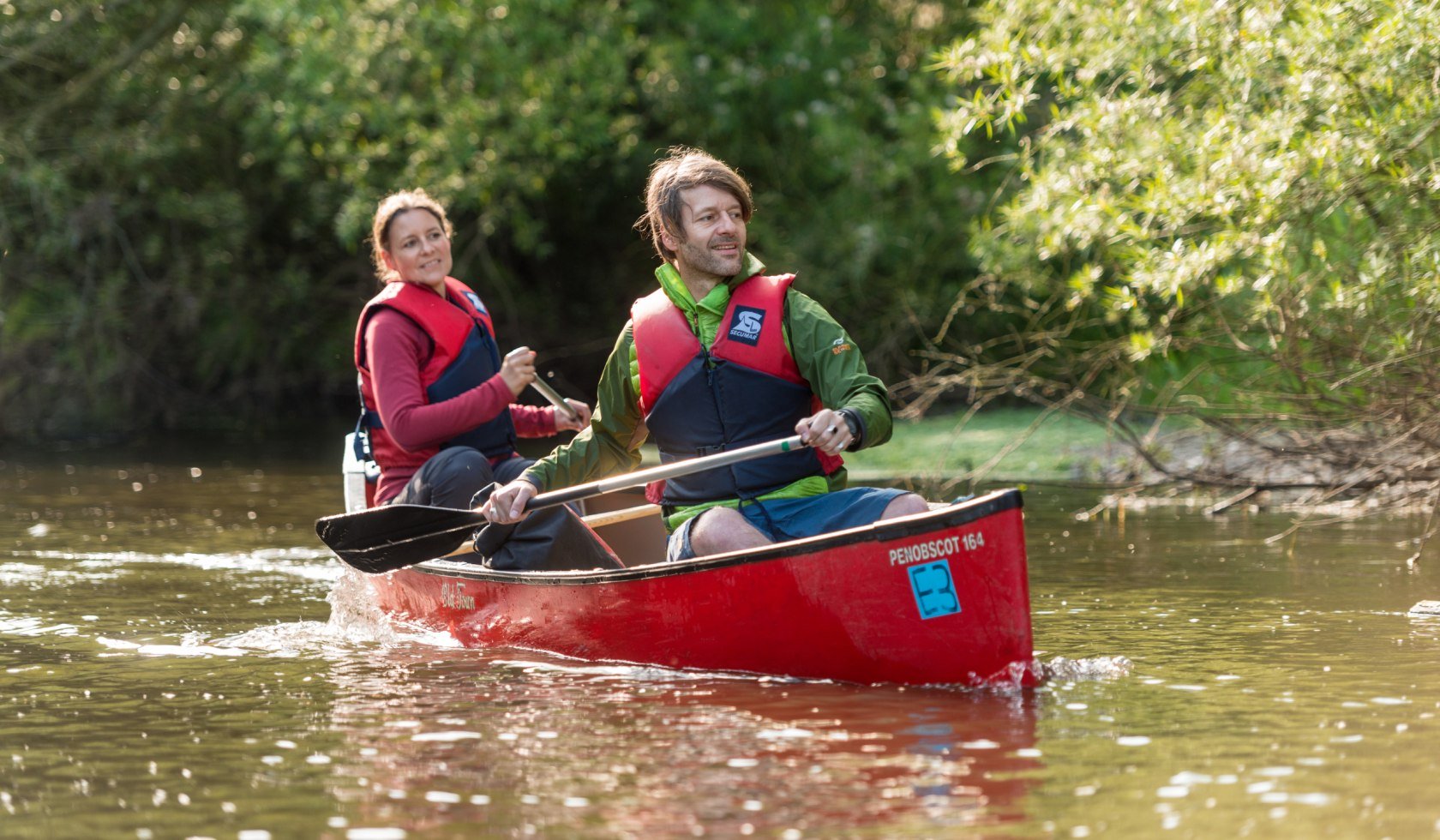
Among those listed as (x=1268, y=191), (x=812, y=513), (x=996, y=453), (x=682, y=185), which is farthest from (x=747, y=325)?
(x=996, y=453)

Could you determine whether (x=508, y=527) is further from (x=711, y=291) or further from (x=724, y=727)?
(x=724, y=727)

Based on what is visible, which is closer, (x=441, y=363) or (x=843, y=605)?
(x=843, y=605)

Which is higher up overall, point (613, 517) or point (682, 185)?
point (682, 185)

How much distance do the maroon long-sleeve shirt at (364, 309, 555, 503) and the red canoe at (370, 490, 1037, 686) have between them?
726mm

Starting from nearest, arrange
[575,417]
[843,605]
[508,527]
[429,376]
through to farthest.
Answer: [843,605] → [508,527] → [429,376] → [575,417]

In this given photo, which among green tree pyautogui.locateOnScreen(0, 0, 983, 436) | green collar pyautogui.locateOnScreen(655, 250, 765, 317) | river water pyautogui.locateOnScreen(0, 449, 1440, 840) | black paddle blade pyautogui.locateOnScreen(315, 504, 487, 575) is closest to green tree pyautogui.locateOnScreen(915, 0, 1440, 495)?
A: river water pyautogui.locateOnScreen(0, 449, 1440, 840)

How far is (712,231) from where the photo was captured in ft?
14.9

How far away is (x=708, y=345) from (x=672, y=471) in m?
0.35

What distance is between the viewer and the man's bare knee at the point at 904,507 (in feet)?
14.4

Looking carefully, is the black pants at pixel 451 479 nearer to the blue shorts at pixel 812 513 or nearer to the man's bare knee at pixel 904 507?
the blue shorts at pixel 812 513

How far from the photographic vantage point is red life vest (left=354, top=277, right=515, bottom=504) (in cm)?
571

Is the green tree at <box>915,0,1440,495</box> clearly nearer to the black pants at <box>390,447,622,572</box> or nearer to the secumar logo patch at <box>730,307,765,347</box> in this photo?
the secumar logo patch at <box>730,307,765,347</box>

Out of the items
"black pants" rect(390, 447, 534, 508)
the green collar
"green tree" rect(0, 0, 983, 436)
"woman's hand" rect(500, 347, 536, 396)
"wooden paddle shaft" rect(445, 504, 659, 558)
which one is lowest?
"wooden paddle shaft" rect(445, 504, 659, 558)

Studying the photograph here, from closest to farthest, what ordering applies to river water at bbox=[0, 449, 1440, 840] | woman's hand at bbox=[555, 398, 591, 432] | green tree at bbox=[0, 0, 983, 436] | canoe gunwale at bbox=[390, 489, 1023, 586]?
1. river water at bbox=[0, 449, 1440, 840]
2. canoe gunwale at bbox=[390, 489, 1023, 586]
3. woman's hand at bbox=[555, 398, 591, 432]
4. green tree at bbox=[0, 0, 983, 436]
